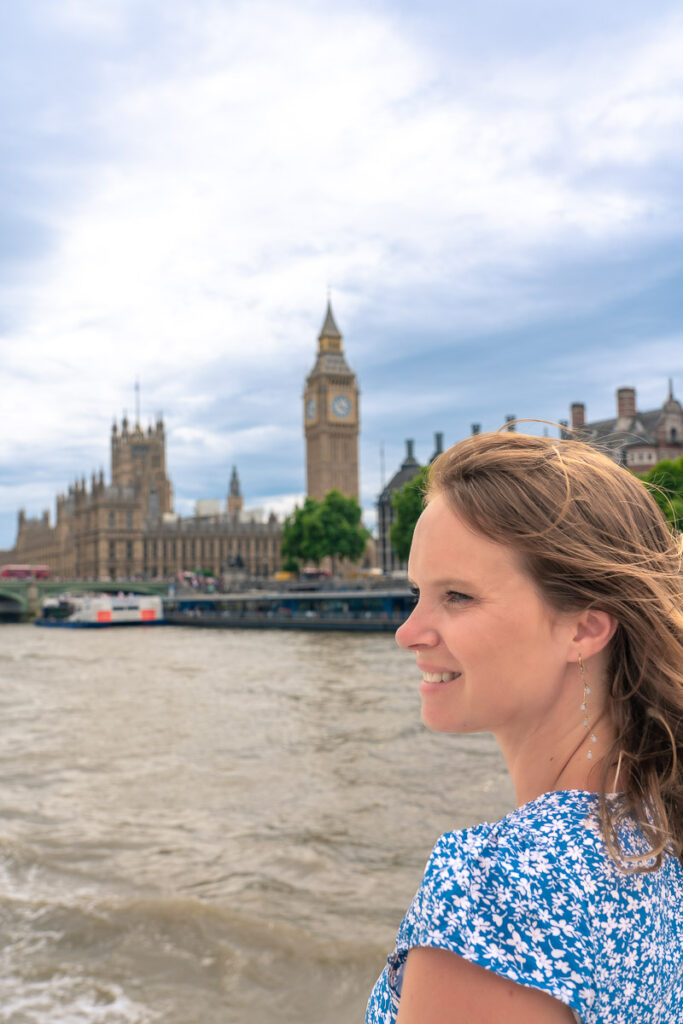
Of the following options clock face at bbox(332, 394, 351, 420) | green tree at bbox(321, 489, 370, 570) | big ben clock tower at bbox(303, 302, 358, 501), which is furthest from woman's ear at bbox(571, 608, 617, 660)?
clock face at bbox(332, 394, 351, 420)

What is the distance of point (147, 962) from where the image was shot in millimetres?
5812

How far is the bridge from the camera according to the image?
7070 centimetres

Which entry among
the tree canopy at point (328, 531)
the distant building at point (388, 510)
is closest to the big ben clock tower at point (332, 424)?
the distant building at point (388, 510)

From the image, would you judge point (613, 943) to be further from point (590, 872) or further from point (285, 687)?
point (285, 687)

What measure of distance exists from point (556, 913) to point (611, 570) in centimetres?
40

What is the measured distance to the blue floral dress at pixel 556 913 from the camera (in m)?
0.94

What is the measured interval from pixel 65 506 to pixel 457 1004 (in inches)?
5282

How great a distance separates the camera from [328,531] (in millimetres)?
70875

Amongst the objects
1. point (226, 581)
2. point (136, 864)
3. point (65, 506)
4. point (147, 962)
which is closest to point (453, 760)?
point (136, 864)

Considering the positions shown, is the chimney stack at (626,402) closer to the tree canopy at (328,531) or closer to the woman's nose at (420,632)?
the tree canopy at (328,531)

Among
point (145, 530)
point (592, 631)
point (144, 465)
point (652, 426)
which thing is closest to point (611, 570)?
point (592, 631)

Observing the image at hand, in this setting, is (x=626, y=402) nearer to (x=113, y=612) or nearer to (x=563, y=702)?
(x=113, y=612)

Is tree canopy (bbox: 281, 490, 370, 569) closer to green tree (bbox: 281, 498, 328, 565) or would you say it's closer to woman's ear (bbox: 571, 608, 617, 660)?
green tree (bbox: 281, 498, 328, 565)

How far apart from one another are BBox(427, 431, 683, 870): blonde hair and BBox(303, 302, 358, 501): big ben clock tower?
100281 millimetres
